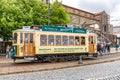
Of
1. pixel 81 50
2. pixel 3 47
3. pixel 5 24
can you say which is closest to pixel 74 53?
pixel 81 50

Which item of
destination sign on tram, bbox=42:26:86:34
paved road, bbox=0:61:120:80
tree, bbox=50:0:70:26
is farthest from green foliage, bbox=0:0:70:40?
paved road, bbox=0:61:120:80

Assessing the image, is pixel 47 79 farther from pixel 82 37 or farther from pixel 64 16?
pixel 64 16

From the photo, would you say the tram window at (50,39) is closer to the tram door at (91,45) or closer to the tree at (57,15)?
the tram door at (91,45)

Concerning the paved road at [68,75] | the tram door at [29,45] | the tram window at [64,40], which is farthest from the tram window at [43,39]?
the paved road at [68,75]

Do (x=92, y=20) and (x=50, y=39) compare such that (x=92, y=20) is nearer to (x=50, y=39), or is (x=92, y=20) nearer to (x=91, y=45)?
(x=91, y=45)

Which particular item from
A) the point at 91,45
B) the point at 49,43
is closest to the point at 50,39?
the point at 49,43

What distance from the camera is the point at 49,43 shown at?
1094 inches

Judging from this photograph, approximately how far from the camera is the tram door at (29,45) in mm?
26406

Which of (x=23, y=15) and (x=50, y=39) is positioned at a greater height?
(x=23, y=15)

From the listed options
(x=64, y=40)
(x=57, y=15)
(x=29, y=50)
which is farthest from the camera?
(x=57, y=15)

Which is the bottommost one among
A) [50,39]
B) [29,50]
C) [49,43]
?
[29,50]

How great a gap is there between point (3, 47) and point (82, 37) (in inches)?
601

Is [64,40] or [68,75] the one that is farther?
[64,40]

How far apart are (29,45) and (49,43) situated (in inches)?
83.5
